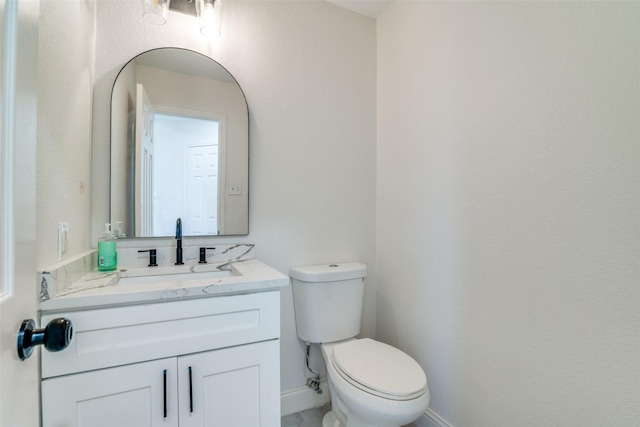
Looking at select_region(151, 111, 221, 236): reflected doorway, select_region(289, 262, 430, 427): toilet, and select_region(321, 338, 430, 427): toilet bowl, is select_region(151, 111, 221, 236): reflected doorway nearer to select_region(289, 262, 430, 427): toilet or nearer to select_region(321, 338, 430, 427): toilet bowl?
select_region(289, 262, 430, 427): toilet

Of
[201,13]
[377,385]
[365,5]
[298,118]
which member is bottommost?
[377,385]

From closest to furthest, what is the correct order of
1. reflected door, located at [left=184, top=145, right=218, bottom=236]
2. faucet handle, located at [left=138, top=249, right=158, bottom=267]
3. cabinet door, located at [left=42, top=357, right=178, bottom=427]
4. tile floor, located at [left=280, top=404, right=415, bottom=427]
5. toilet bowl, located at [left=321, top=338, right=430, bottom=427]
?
cabinet door, located at [left=42, top=357, right=178, bottom=427]
toilet bowl, located at [left=321, top=338, right=430, bottom=427]
faucet handle, located at [left=138, top=249, right=158, bottom=267]
reflected door, located at [left=184, top=145, right=218, bottom=236]
tile floor, located at [left=280, top=404, right=415, bottom=427]

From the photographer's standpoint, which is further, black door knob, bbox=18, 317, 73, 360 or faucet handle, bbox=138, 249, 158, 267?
faucet handle, bbox=138, 249, 158, 267

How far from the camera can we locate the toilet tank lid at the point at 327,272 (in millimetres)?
1519

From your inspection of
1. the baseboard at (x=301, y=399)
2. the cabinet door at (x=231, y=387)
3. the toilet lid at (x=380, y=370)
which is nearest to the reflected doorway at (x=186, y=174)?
the cabinet door at (x=231, y=387)

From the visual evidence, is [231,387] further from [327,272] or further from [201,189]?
[201,189]

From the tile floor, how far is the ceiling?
2.36 m

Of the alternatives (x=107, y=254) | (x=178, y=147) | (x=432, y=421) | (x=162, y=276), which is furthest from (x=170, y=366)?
(x=432, y=421)

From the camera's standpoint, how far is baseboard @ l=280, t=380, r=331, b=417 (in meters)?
1.60

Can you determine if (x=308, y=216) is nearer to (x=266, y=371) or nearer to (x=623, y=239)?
(x=266, y=371)

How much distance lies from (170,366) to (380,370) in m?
0.78

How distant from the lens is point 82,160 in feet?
3.79

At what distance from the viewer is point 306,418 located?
62.3 inches

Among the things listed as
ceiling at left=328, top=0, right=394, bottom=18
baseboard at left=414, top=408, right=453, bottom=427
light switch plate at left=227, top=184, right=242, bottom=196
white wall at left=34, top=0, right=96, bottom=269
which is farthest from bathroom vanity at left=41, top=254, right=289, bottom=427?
ceiling at left=328, top=0, right=394, bottom=18
